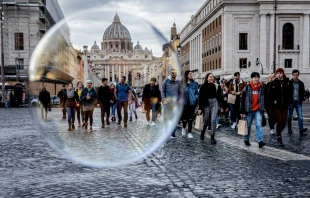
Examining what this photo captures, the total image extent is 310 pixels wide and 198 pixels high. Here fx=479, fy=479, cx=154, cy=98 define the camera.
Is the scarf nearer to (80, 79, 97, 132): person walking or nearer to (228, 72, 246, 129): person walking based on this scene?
(80, 79, 97, 132): person walking

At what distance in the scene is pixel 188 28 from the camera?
288ft

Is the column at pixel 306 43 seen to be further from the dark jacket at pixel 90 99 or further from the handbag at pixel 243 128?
the handbag at pixel 243 128

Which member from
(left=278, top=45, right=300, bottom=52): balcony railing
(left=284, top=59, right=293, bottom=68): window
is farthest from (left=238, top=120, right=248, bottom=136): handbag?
(left=284, top=59, right=293, bottom=68): window

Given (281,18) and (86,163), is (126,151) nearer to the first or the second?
(86,163)

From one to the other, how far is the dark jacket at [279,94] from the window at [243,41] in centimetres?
4645

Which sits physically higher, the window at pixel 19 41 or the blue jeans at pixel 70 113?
the window at pixel 19 41

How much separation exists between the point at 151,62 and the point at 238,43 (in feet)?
156

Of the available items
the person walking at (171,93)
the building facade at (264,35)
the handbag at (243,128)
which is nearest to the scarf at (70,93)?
the person walking at (171,93)

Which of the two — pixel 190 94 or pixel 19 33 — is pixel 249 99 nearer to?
pixel 190 94

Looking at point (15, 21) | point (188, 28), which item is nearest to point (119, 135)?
point (15, 21)

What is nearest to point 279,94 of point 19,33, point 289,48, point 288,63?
point 19,33

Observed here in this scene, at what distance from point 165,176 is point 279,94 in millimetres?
4987

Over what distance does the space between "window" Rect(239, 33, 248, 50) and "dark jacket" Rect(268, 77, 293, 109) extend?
46.4m

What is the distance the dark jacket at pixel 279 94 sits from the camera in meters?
11.0
